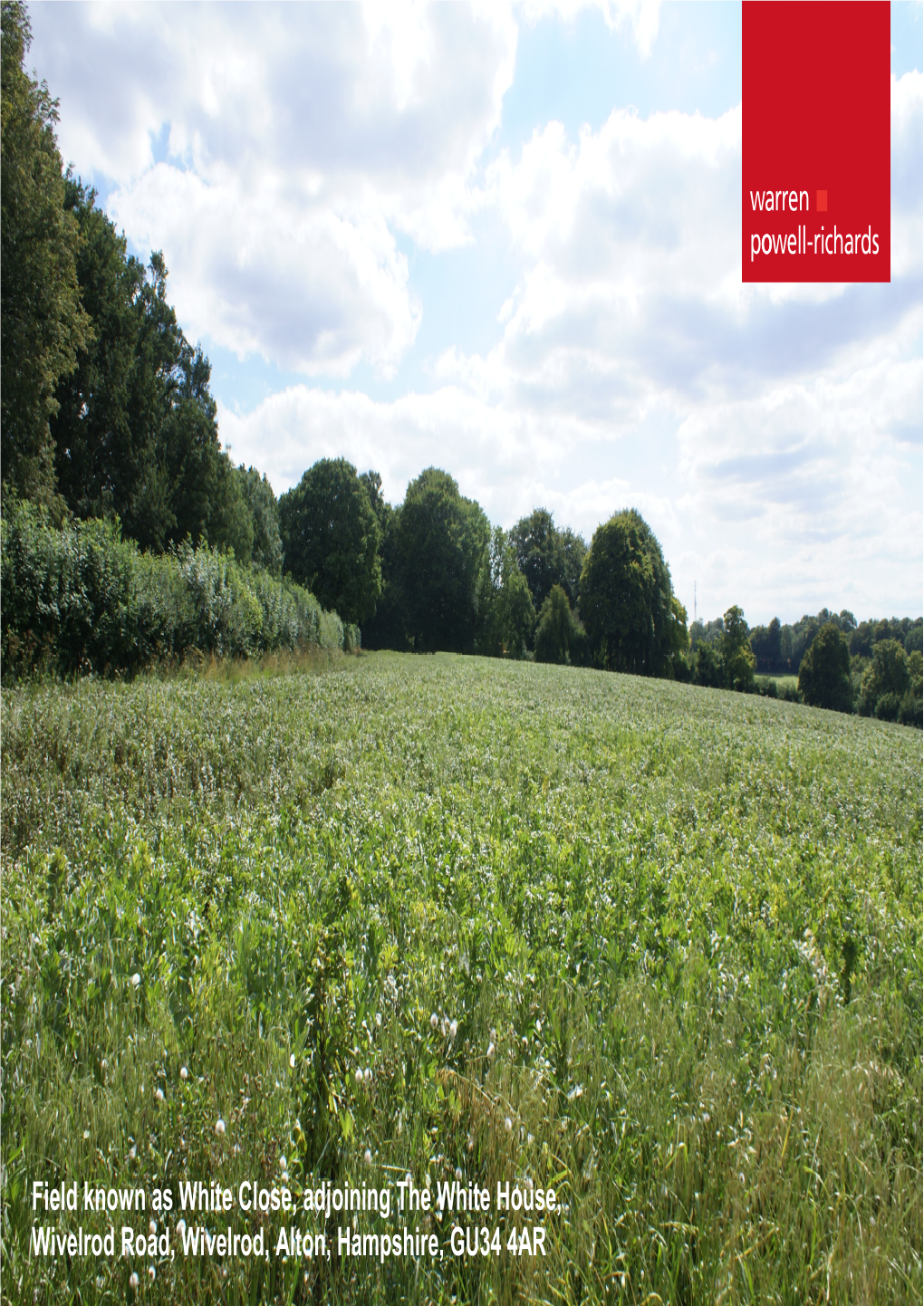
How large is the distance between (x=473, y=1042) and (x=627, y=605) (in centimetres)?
5235

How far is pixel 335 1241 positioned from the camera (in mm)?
1515

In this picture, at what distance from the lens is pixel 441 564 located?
182ft

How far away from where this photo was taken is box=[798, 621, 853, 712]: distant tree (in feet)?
191

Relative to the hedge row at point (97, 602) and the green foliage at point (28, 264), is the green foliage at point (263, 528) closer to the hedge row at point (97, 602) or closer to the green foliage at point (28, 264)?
the green foliage at point (28, 264)

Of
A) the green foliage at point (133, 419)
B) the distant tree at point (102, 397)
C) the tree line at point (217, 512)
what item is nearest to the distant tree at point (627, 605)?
the tree line at point (217, 512)

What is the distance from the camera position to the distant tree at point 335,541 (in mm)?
49656

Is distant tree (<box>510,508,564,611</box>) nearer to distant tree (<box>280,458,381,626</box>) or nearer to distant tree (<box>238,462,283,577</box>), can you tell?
distant tree (<box>280,458,381,626</box>)

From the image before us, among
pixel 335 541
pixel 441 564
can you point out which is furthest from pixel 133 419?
pixel 441 564

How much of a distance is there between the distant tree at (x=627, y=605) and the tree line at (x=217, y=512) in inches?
6.3

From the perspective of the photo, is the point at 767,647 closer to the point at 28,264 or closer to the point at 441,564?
the point at 441,564

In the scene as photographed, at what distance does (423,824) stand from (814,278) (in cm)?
424

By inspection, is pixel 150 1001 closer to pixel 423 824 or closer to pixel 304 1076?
pixel 304 1076

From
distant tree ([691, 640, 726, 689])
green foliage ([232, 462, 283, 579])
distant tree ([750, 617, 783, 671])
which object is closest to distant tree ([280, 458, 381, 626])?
green foliage ([232, 462, 283, 579])

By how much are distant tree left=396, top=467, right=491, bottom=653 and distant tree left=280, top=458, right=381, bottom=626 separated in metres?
6.10
